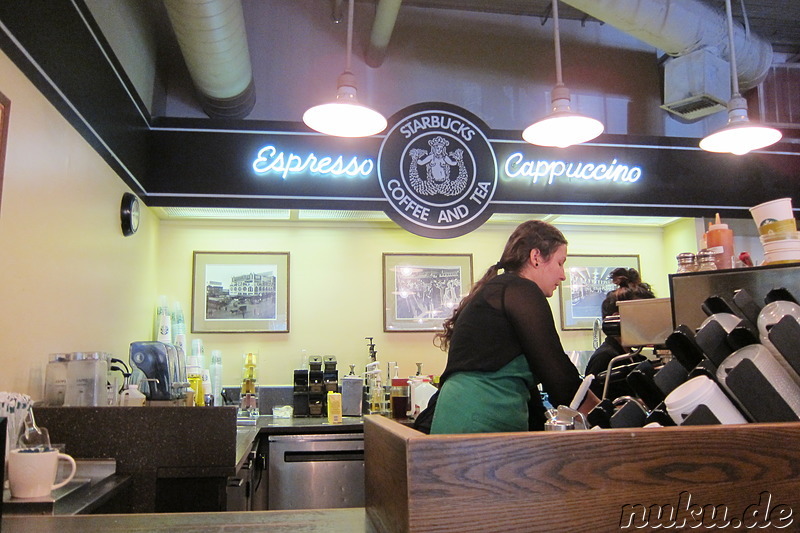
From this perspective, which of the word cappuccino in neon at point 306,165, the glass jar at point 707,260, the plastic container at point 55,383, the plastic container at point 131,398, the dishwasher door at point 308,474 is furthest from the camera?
the word cappuccino in neon at point 306,165

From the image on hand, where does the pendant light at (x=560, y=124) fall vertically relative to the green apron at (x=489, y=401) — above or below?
above

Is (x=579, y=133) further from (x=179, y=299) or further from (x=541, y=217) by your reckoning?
(x=179, y=299)

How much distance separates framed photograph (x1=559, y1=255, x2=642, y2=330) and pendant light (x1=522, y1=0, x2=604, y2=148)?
182 cm

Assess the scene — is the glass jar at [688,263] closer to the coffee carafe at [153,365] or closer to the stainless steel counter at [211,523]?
the stainless steel counter at [211,523]

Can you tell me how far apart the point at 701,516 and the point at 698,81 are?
4338 mm

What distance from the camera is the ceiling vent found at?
4.50 meters

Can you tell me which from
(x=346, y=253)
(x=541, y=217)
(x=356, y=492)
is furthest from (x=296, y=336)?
(x=541, y=217)

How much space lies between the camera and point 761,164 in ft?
16.8

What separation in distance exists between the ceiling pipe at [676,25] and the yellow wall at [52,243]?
291 centimetres

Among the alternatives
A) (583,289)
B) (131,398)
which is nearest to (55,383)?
(131,398)

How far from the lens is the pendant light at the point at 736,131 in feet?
11.7

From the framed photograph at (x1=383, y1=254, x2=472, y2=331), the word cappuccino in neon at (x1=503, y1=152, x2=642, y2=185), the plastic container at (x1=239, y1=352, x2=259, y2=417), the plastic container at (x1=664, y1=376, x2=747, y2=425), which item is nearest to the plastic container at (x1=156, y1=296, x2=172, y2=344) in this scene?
the plastic container at (x1=239, y1=352, x2=259, y2=417)

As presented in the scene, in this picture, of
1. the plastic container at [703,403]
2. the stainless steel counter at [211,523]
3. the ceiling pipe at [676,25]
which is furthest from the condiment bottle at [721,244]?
the ceiling pipe at [676,25]

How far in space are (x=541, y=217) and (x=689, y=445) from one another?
4.22 meters
